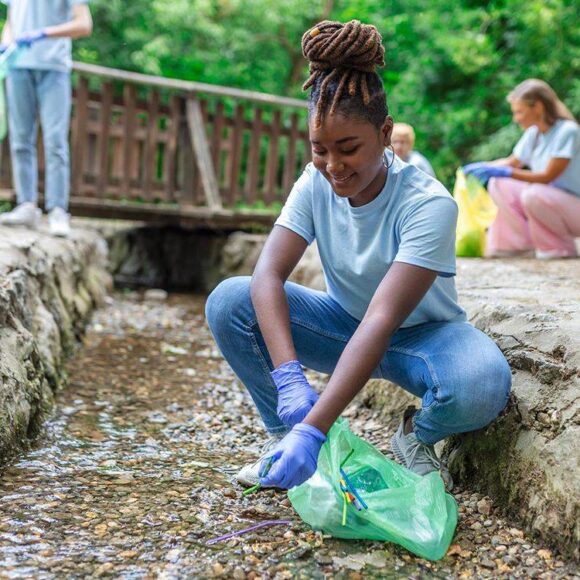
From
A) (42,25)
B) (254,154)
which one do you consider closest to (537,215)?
(42,25)

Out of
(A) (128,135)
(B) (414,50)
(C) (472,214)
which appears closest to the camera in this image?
(C) (472,214)

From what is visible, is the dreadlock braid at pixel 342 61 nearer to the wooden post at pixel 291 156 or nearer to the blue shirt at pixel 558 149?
the blue shirt at pixel 558 149

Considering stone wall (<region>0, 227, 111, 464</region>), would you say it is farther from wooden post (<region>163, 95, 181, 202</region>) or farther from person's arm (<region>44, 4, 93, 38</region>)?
wooden post (<region>163, 95, 181, 202</region>)

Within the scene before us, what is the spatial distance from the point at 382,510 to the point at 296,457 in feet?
0.94

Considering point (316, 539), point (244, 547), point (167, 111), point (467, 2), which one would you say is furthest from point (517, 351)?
point (467, 2)

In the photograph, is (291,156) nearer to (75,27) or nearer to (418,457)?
(75,27)

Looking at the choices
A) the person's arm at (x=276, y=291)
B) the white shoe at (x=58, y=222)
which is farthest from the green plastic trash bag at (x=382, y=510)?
the white shoe at (x=58, y=222)

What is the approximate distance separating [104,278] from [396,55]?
6670mm

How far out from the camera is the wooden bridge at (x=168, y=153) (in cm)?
588

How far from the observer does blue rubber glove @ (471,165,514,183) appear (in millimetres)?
4344

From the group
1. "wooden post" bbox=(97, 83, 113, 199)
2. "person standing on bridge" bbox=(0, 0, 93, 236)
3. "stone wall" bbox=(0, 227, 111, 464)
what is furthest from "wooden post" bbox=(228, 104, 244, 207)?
"person standing on bridge" bbox=(0, 0, 93, 236)

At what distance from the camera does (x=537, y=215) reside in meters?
4.27

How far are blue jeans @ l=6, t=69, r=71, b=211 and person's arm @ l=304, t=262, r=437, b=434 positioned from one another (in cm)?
296

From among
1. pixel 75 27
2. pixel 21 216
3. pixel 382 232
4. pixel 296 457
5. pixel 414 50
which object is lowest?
pixel 21 216
